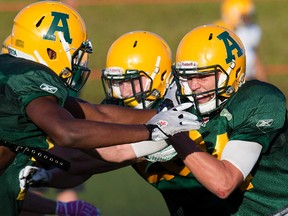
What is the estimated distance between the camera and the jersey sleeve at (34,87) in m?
4.82

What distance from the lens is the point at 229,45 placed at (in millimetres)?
5723

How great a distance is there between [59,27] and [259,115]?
4.41 ft

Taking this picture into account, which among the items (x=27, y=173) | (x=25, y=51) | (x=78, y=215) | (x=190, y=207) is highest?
(x=25, y=51)

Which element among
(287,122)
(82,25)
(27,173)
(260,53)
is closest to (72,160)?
(27,173)

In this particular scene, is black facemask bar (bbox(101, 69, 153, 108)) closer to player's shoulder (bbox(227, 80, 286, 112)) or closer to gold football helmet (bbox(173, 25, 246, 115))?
gold football helmet (bbox(173, 25, 246, 115))

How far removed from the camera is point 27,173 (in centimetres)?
543

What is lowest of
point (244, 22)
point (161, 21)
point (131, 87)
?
point (161, 21)

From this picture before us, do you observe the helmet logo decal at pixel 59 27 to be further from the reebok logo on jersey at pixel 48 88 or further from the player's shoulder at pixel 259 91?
the player's shoulder at pixel 259 91

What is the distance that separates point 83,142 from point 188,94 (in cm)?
110

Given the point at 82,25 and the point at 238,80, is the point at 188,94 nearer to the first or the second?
the point at 238,80

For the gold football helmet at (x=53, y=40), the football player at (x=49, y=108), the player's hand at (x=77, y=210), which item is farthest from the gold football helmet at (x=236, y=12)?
the gold football helmet at (x=53, y=40)

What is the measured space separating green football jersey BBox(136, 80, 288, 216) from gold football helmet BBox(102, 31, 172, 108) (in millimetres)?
945

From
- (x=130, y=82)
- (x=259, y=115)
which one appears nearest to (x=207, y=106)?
(x=259, y=115)

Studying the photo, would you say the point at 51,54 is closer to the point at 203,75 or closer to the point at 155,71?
the point at 203,75
